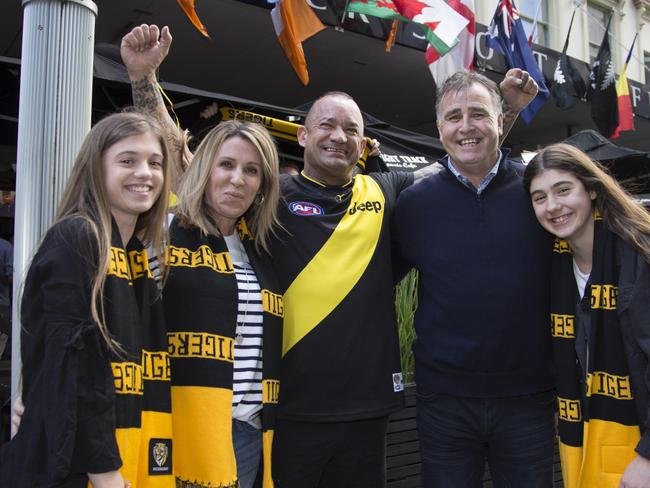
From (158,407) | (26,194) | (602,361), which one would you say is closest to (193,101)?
(26,194)

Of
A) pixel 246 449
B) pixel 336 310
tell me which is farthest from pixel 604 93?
pixel 246 449

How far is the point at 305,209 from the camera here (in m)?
2.49

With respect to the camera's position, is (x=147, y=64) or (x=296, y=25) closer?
(x=147, y=64)

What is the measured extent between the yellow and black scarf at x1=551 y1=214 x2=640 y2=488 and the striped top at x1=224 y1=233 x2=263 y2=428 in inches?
44.5

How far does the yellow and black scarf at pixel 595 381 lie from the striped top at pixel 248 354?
1.13 m

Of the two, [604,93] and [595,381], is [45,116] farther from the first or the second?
[604,93]

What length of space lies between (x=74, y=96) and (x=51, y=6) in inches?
13.5

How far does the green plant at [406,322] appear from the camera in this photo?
3.71m

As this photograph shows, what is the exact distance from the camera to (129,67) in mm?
2449

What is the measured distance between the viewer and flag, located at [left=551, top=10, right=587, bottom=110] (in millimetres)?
9062

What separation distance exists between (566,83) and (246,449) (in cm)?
867

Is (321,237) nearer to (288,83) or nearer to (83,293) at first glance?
(83,293)

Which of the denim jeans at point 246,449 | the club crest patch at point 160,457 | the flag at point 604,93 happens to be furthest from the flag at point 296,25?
the flag at point 604,93

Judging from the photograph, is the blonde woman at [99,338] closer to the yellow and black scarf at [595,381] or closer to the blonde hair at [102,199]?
the blonde hair at [102,199]
